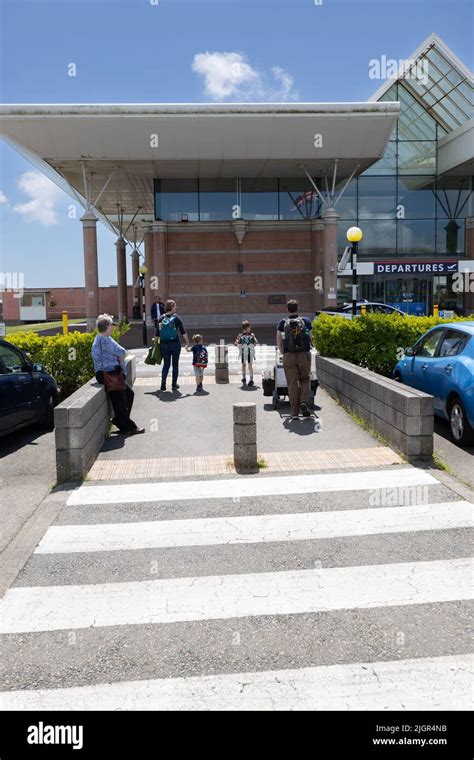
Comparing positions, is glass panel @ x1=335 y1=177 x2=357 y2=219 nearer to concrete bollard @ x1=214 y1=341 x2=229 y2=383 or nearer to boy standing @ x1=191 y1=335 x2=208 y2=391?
concrete bollard @ x1=214 y1=341 x2=229 y2=383

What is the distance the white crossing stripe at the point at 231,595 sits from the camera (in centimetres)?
453

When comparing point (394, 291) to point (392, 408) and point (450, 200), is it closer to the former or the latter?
point (450, 200)

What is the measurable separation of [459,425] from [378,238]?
2780 centimetres

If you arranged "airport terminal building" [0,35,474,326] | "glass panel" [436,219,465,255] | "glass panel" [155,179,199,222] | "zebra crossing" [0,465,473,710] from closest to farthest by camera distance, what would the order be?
"zebra crossing" [0,465,473,710], "airport terminal building" [0,35,474,326], "glass panel" [155,179,199,222], "glass panel" [436,219,465,255]

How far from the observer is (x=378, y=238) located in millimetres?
35188

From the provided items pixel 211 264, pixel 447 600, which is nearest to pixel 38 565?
pixel 447 600

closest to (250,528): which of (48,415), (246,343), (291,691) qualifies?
(291,691)

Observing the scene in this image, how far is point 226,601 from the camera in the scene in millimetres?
4723

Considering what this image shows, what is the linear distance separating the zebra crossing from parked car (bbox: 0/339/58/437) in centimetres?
295

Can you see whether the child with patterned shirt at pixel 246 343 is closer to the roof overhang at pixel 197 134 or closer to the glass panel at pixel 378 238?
the roof overhang at pixel 197 134

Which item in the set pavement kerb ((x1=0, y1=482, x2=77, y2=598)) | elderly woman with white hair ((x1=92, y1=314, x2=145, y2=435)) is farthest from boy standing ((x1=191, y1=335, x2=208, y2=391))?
pavement kerb ((x1=0, y1=482, x2=77, y2=598))

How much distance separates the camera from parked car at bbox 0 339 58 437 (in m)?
9.59

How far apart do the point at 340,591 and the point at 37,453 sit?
5960mm

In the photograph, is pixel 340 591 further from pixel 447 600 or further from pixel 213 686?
pixel 213 686
